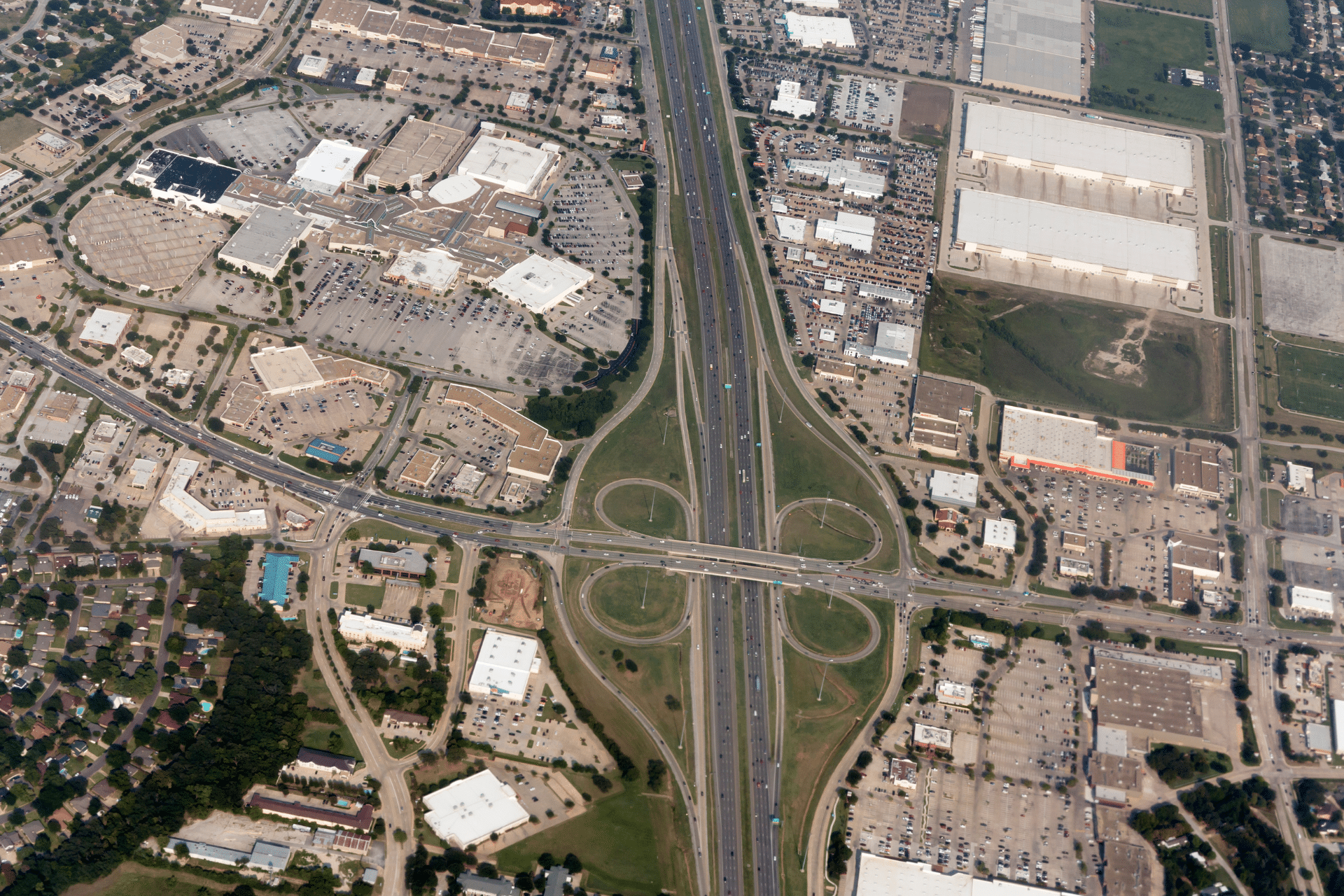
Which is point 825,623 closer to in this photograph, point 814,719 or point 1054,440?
point 814,719

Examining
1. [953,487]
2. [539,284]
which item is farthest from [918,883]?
[539,284]

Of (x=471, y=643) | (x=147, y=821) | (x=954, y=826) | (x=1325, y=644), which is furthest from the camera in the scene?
(x=1325, y=644)

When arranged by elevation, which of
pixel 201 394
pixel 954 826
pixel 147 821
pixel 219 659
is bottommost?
pixel 147 821

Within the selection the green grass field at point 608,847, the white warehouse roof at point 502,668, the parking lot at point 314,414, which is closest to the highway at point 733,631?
the green grass field at point 608,847

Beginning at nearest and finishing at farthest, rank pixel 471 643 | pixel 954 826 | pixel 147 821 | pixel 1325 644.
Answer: pixel 147 821
pixel 954 826
pixel 471 643
pixel 1325 644

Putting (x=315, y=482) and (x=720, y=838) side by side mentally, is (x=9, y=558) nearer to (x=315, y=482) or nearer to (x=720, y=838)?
(x=315, y=482)

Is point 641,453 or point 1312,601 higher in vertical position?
point 641,453

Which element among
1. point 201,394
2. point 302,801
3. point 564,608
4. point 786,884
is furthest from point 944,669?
point 201,394
